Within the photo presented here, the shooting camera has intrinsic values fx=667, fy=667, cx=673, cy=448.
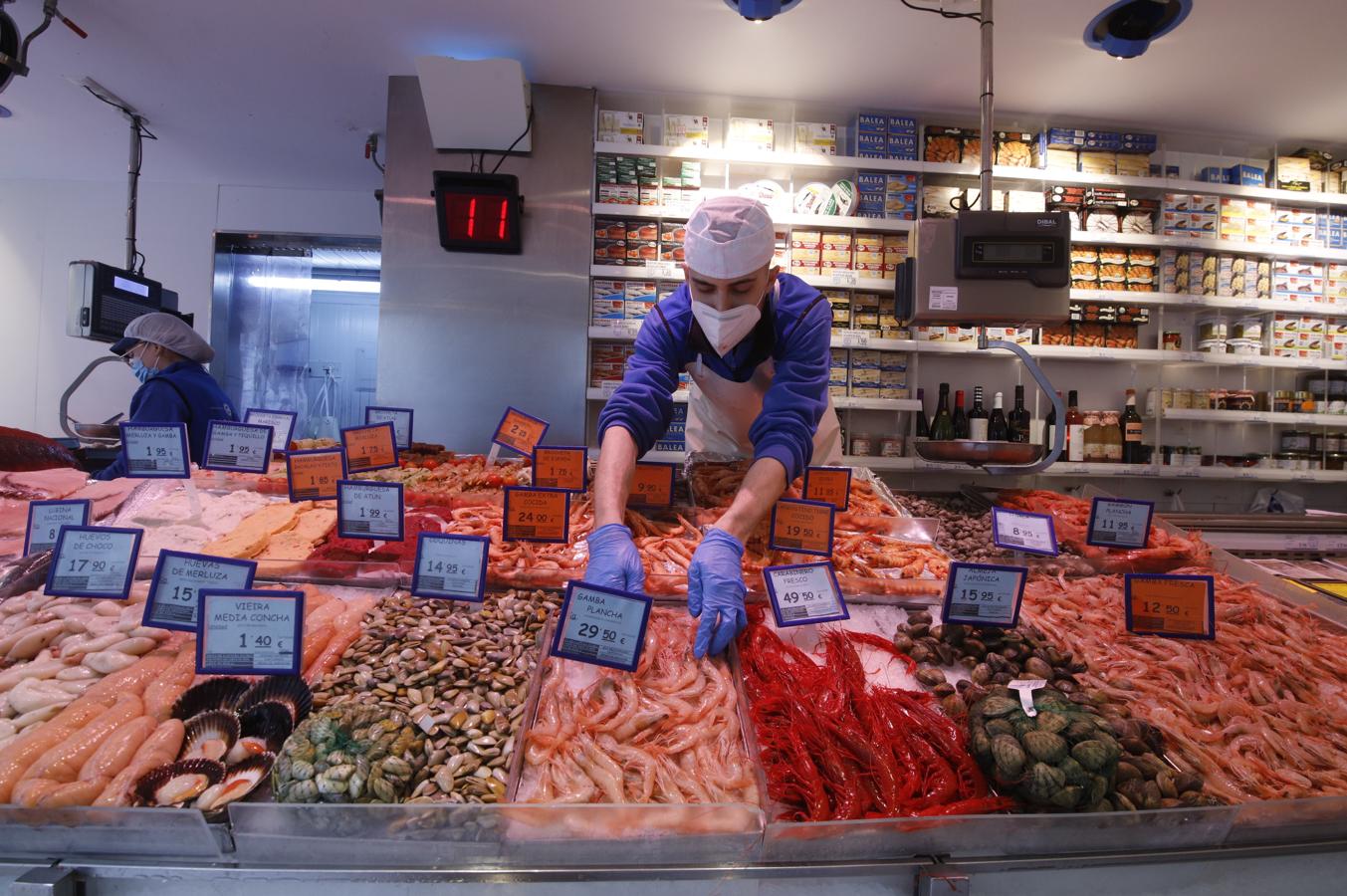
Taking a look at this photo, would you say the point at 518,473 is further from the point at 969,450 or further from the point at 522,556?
the point at 969,450

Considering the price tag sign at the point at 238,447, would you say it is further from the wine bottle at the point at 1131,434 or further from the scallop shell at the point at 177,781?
the wine bottle at the point at 1131,434

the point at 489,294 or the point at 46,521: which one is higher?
the point at 489,294

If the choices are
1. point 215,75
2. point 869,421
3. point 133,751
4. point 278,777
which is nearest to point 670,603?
point 278,777

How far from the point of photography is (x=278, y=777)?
981 mm

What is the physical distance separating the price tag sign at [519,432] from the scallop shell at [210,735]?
1592mm

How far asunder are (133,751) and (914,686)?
140cm

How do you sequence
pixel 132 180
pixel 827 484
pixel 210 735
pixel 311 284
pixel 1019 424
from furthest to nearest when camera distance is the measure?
pixel 311 284, pixel 132 180, pixel 1019 424, pixel 827 484, pixel 210 735

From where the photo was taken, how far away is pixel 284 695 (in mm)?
1196

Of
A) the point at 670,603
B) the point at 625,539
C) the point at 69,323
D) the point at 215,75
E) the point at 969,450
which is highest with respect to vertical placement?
the point at 215,75

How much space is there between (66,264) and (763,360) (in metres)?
7.61

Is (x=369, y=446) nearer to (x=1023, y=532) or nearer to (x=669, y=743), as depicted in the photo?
(x=669, y=743)

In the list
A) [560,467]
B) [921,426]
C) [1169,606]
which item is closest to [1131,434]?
[921,426]

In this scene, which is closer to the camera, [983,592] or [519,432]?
[983,592]

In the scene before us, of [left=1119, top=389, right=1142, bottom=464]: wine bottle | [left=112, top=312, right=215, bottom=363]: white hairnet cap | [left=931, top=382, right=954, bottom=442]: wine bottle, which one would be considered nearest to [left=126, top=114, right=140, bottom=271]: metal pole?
[left=112, top=312, right=215, bottom=363]: white hairnet cap
